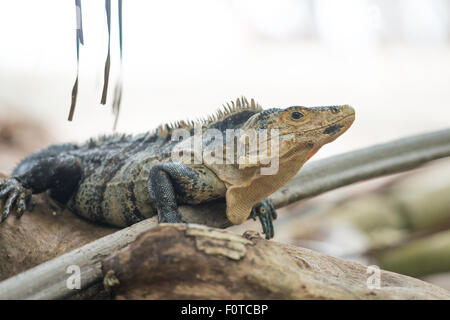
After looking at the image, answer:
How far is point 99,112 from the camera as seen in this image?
7.70m

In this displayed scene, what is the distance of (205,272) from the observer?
1.83 metres

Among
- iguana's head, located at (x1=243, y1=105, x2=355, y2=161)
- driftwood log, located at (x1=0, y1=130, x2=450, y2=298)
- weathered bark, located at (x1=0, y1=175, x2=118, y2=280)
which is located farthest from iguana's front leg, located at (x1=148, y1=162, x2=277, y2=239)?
weathered bark, located at (x1=0, y1=175, x2=118, y2=280)

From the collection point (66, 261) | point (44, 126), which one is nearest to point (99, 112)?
point (44, 126)

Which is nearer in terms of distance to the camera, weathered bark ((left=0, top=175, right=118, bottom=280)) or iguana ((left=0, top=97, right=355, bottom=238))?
iguana ((left=0, top=97, right=355, bottom=238))

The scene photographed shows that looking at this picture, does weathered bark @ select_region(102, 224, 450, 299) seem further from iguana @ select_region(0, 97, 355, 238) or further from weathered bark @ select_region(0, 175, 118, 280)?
weathered bark @ select_region(0, 175, 118, 280)

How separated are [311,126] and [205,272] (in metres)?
1.20

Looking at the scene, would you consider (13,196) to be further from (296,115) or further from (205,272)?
(296,115)

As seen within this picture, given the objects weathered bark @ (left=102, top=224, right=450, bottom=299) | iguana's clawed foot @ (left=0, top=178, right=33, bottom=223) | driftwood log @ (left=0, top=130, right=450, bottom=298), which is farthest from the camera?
iguana's clawed foot @ (left=0, top=178, right=33, bottom=223)

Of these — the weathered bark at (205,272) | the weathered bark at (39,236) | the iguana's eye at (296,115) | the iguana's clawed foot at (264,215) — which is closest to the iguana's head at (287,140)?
the iguana's eye at (296,115)

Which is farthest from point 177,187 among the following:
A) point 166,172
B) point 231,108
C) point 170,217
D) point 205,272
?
point 205,272

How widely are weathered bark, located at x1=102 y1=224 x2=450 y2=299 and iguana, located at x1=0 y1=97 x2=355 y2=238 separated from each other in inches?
28.1

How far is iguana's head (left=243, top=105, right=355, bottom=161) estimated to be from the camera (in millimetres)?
2590

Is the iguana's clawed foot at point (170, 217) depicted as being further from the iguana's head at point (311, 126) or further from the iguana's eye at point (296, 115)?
the iguana's eye at point (296, 115)

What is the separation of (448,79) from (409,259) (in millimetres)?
5923
